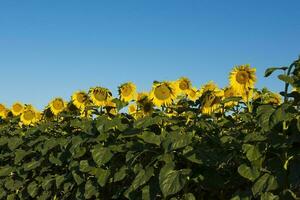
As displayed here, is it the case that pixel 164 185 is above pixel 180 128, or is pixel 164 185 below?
below

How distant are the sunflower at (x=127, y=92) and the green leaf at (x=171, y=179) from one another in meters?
2.07

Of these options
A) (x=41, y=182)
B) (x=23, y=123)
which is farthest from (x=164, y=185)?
(x=23, y=123)

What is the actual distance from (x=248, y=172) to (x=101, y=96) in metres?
3.28

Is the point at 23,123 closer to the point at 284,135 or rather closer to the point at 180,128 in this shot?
the point at 180,128

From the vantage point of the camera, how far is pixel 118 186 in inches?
238

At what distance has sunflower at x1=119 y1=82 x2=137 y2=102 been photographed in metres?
6.86

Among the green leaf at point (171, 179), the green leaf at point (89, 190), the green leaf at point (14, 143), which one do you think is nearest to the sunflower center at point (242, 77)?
the green leaf at point (171, 179)

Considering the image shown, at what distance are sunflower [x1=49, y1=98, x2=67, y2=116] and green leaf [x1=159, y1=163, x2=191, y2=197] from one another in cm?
430

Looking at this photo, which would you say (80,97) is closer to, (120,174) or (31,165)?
(31,165)

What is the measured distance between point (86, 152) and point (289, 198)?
310 cm

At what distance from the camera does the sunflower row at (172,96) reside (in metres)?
5.65

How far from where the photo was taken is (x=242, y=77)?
564 cm

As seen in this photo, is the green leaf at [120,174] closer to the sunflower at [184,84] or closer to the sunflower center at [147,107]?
the sunflower center at [147,107]

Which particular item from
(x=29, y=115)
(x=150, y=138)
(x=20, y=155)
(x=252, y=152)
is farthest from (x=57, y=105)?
(x=252, y=152)
